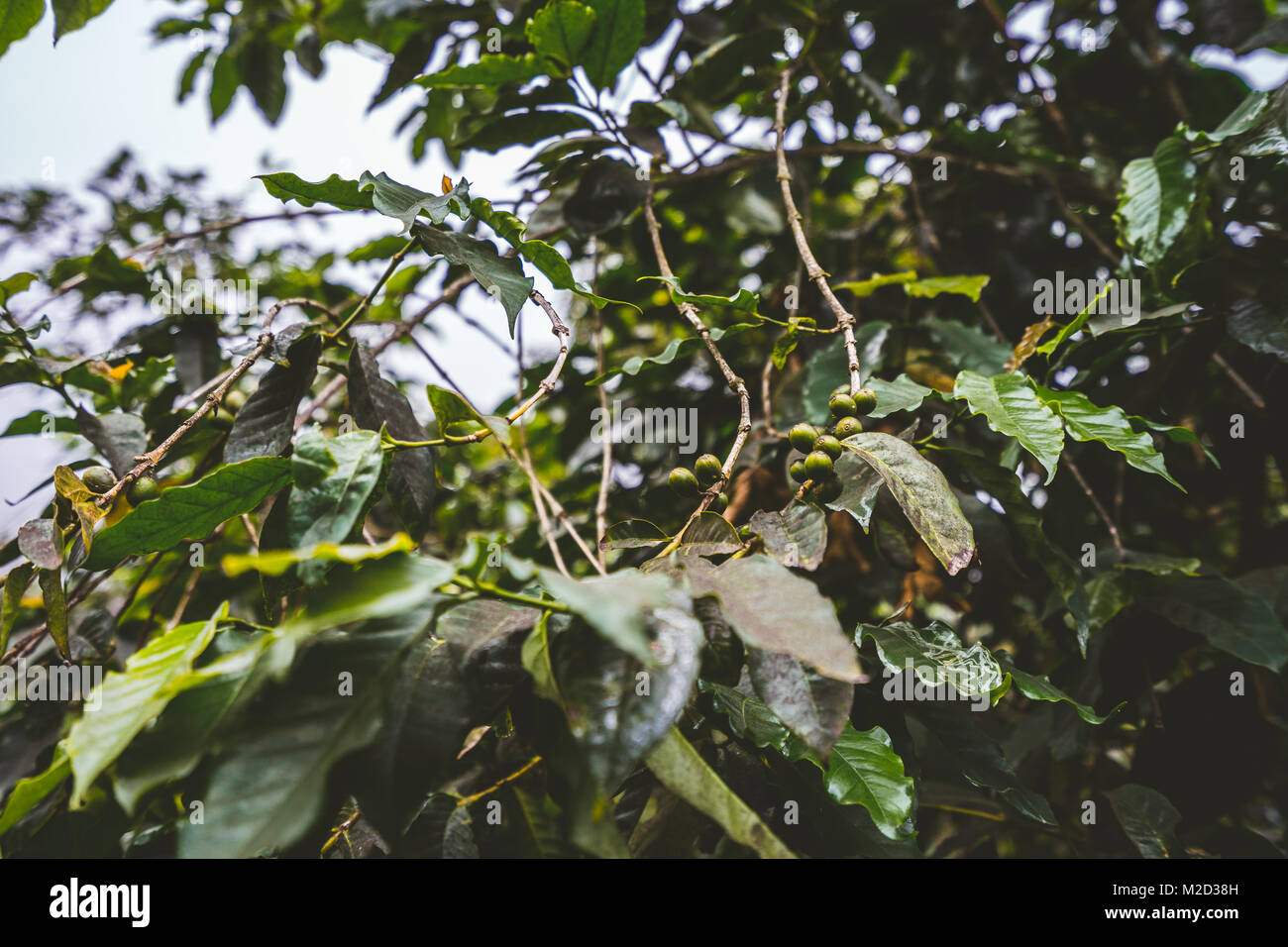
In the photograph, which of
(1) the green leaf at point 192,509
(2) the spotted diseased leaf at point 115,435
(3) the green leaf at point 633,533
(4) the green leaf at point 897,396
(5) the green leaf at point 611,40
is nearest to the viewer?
(1) the green leaf at point 192,509

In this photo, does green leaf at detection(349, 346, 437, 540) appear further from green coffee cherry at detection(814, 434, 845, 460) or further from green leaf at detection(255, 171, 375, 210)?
green coffee cherry at detection(814, 434, 845, 460)

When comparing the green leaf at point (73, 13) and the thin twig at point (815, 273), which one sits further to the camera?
the green leaf at point (73, 13)

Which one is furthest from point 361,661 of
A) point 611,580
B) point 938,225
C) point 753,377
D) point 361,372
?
point 938,225

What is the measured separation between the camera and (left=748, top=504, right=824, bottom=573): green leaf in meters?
0.62

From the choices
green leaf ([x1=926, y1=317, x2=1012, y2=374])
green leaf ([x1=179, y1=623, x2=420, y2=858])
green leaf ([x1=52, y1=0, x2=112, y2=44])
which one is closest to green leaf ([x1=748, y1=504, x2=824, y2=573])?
green leaf ([x1=179, y1=623, x2=420, y2=858])

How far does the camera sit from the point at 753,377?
5.09 ft

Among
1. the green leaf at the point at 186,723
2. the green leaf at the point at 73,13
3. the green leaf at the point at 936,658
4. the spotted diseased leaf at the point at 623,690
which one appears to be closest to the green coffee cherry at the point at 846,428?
the green leaf at the point at 936,658

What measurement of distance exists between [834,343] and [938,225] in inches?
23.7

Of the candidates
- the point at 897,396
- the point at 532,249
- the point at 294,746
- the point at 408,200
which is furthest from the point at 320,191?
the point at 897,396

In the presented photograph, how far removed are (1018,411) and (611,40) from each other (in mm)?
847

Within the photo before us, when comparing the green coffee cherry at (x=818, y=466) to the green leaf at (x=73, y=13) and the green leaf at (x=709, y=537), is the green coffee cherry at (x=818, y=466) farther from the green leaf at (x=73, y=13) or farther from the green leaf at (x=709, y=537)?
the green leaf at (x=73, y=13)

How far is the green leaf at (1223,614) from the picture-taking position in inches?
35.0

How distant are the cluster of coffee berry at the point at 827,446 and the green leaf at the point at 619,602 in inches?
11.3

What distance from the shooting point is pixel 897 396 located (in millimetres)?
836
